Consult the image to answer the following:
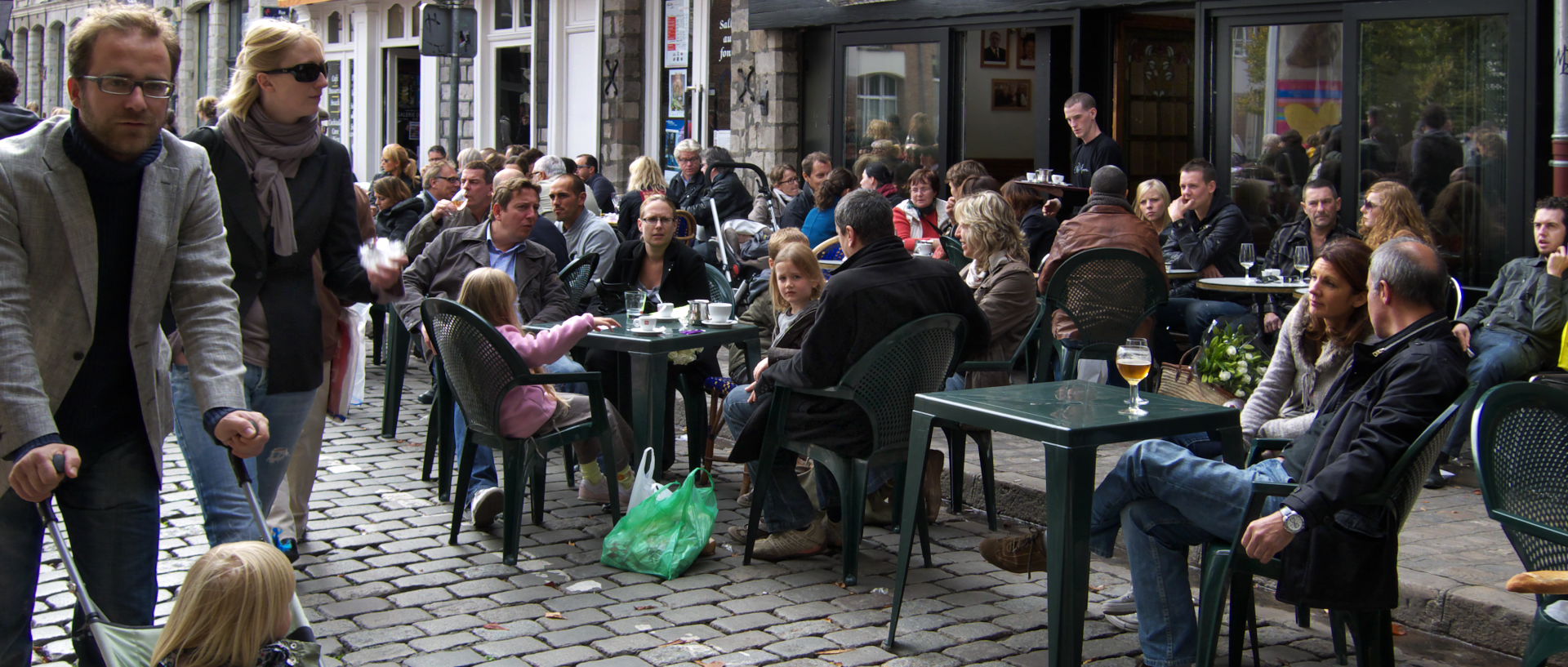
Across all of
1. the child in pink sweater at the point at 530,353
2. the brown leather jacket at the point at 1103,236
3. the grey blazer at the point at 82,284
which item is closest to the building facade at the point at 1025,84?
the brown leather jacket at the point at 1103,236

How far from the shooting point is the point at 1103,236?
25.2 feet

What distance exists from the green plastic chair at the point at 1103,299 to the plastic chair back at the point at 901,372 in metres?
1.75

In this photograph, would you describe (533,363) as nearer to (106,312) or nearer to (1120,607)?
(1120,607)

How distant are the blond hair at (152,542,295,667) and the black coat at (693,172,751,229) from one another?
9.28 meters

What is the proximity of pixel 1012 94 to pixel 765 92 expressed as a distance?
2464 millimetres

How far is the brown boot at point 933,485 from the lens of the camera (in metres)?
6.01

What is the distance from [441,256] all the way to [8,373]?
14.3 ft

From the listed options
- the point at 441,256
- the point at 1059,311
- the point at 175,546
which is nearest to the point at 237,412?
the point at 175,546

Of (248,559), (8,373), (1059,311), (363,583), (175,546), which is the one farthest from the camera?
(1059,311)

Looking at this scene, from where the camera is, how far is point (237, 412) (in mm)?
3244

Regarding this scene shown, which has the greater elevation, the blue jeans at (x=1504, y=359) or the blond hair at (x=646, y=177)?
the blond hair at (x=646, y=177)

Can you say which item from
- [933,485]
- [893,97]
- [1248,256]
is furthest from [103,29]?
[893,97]

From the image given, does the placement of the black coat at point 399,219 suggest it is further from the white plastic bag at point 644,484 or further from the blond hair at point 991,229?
the white plastic bag at point 644,484

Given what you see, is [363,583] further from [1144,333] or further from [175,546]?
[1144,333]
